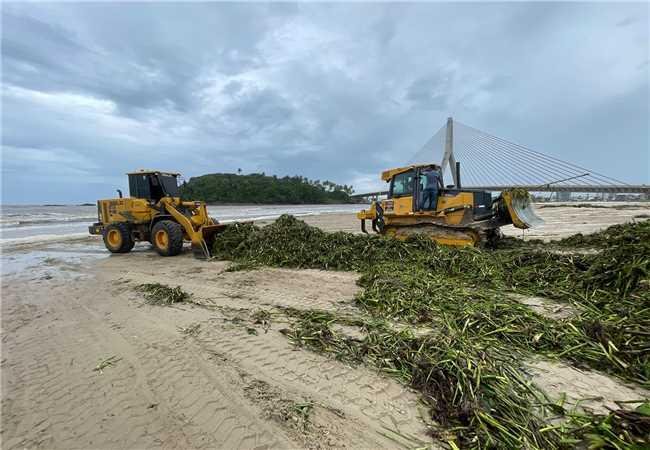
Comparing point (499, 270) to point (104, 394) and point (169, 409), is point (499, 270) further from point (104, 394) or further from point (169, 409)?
point (104, 394)

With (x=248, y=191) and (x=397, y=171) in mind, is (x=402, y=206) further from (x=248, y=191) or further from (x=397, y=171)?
(x=248, y=191)

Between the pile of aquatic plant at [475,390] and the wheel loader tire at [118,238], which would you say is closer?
the pile of aquatic plant at [475,390]

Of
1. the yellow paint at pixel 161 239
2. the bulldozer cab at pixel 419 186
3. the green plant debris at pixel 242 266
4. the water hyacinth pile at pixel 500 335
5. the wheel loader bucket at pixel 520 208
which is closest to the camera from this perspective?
the water hyacinth pile at pixel 500 335

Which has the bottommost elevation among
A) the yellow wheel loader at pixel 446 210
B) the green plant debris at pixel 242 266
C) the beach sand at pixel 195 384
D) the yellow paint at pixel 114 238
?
the beach sand at pixel 195 384

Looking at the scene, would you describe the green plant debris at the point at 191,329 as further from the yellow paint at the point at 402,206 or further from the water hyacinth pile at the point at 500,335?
the yellow paint at the point at 402,206

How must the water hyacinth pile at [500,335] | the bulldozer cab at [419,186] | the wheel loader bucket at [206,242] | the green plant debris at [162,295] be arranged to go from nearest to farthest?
1. the water hyacinth pile at [500,335]
2. the green plant debris at [162,295]
3. the bulldozer cab at [419,186]
4. the wheel loader bucket at [206,242]

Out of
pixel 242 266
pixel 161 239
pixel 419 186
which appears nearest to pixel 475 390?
pixel 242 266

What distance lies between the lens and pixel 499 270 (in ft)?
16.4

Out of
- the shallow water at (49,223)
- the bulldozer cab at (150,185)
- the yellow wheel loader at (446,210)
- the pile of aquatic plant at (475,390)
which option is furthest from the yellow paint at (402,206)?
the shallow water at (49,223)

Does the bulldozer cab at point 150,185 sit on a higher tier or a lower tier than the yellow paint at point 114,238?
higher

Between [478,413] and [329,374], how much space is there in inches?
48.1

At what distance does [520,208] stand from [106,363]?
892 cm

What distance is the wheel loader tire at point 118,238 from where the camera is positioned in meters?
9.65

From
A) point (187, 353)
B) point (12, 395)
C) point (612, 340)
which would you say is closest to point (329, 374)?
point (187, 353)
